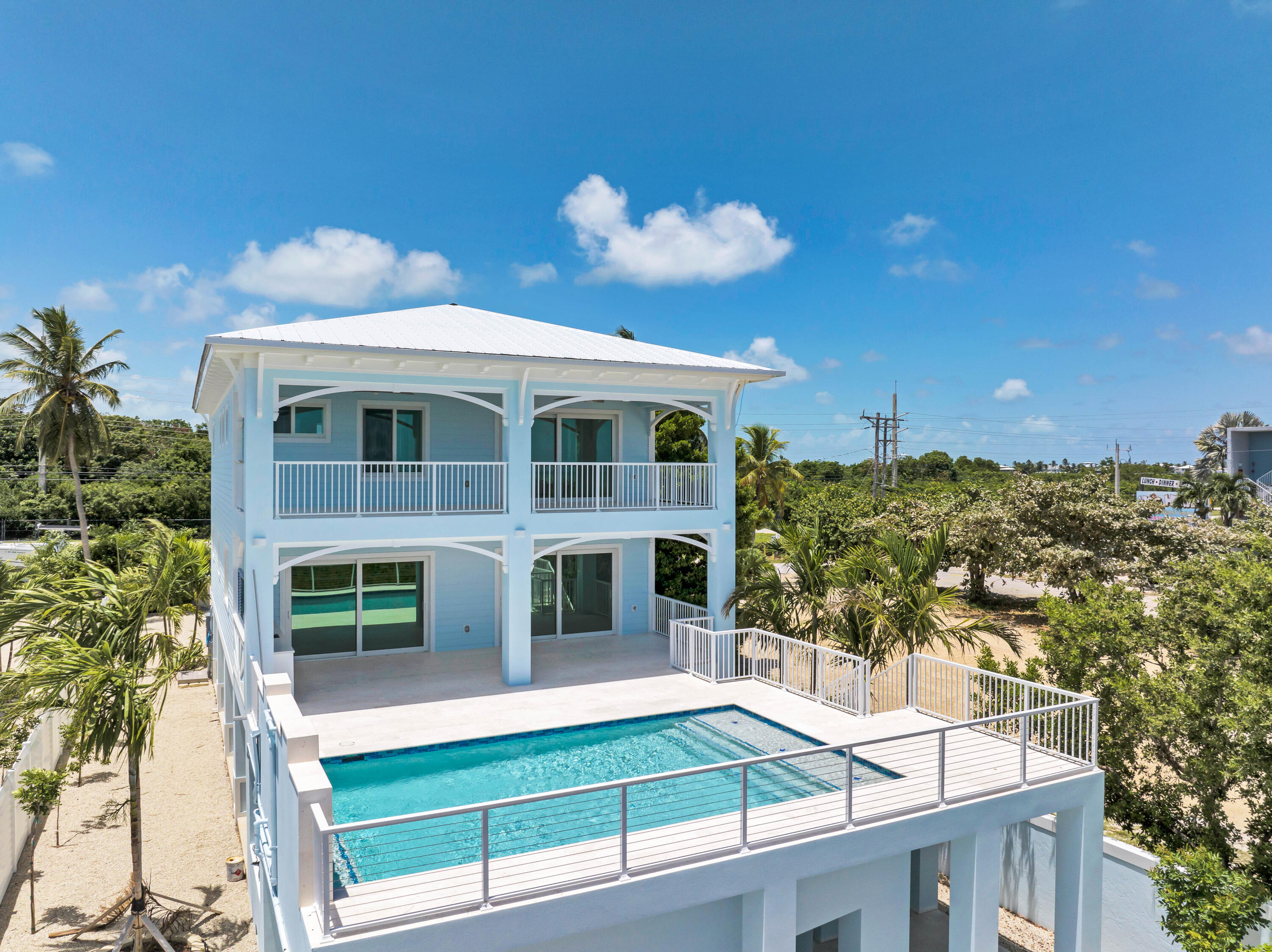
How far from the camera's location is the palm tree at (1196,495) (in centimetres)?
4647

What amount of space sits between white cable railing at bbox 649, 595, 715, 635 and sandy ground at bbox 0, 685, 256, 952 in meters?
8.78

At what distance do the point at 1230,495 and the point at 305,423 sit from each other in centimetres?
5130

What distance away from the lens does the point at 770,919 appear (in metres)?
6.44

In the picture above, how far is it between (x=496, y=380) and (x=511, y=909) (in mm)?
8660

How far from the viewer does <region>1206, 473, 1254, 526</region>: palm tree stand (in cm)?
4250

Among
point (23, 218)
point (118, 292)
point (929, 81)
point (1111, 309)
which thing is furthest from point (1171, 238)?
point (118, 292)

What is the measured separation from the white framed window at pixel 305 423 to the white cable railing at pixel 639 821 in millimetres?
8830

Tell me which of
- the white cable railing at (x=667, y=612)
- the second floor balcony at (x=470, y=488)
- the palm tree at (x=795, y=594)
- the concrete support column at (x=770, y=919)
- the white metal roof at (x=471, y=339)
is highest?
the white metal roof at (x=471, y=339)

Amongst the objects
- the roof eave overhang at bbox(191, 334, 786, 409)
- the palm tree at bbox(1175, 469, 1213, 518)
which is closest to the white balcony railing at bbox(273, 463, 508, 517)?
the roof eave overhang at bbox(191, 334, 786, 409)

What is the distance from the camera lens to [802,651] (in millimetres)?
12008

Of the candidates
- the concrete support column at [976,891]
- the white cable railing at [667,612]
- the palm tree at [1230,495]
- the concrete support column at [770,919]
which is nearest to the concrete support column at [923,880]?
the concrete support column at [976,891]

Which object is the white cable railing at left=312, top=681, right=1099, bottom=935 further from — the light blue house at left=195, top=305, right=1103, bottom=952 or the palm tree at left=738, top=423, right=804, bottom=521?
the palm tree at left=738, top=423, right=804, bottom=521

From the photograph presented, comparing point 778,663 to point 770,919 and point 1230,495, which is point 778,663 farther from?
point 1230,495

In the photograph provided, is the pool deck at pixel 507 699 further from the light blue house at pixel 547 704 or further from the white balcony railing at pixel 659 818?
the white balcony railing at pixel 659 818
